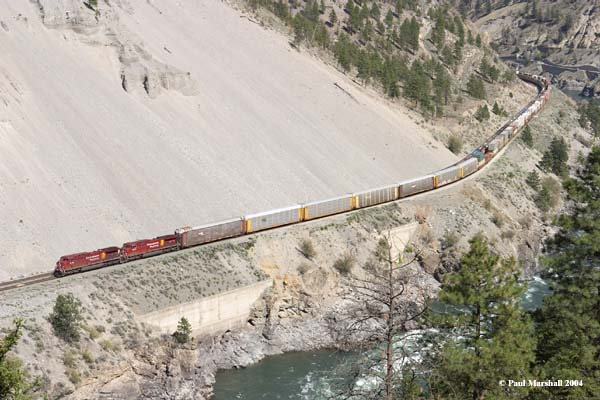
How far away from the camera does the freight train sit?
4922 centimetres

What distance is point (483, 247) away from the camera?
3025 centimetres

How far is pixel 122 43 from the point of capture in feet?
244

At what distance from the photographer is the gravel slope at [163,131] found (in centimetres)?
5519

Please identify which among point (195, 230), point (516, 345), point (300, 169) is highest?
point (300, 169)

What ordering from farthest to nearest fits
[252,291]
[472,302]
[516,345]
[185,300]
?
1. [252,291]
2. [185,300]
3. [472,302]
4. [516,345]

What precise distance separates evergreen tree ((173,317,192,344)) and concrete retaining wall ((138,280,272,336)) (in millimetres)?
774

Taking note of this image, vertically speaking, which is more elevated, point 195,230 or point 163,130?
point 163,130

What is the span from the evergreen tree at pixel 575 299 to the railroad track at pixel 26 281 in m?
31.3

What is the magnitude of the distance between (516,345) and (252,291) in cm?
2880

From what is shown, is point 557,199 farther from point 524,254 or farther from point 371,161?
point 371,161

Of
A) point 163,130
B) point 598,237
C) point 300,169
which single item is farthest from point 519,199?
point 598,237

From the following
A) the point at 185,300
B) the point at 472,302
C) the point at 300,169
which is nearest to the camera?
the point at 472,302

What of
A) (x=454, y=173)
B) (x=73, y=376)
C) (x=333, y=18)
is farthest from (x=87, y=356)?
(x=333, y=18)

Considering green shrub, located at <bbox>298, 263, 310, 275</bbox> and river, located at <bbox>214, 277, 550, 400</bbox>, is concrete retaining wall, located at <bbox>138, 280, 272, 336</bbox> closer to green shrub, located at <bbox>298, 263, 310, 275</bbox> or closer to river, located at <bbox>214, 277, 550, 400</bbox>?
green shrub, located at <bbox>298, 263, 310, 275</bbox>
